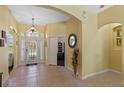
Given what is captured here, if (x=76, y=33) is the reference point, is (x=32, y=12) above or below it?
above

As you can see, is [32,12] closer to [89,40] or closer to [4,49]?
[4,49]

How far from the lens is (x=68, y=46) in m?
7.61

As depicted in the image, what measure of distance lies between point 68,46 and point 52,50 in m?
2.02

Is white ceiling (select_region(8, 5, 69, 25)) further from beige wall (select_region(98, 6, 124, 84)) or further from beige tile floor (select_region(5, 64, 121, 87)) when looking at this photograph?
beige tile floor (select_region(5, 64, 121, 87))

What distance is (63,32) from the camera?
9.02 metres

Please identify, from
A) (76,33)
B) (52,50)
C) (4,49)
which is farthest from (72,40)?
(4,49)

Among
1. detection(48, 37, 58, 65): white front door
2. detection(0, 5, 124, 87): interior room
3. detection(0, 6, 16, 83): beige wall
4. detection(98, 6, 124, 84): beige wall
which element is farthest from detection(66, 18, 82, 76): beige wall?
detection(0, 6, 16, 83): beige wall

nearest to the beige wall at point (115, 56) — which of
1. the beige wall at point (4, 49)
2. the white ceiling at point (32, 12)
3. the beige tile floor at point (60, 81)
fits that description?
the beige tile floor at point (60, 81)

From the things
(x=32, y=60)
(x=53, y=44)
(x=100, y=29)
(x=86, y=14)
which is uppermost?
(x=86, y=14)

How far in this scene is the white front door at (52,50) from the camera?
366 inches
